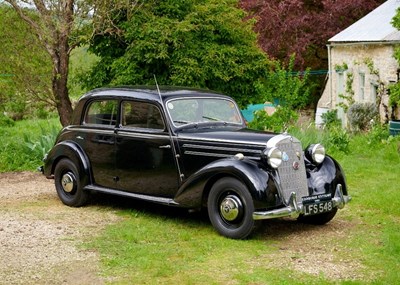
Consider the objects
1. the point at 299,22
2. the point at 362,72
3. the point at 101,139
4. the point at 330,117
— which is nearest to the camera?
the point at 101,139

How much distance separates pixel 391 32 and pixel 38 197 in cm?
1402

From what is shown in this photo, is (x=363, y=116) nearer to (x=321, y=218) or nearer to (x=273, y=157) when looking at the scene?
(x=321, y=218)

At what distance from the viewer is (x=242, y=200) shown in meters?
8.30

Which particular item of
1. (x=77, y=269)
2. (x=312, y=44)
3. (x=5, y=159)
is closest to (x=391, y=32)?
(x=312, y=44)

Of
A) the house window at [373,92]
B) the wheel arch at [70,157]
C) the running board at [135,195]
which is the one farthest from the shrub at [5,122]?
the house window at [373,92]

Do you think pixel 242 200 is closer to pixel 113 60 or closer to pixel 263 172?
pixel 263 172

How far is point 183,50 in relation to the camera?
14711mm

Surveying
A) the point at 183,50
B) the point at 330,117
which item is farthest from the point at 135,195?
the point at 330,117

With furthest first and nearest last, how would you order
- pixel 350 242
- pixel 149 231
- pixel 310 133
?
pixel 310 133 → pixel 149 231 → pixel 350 242

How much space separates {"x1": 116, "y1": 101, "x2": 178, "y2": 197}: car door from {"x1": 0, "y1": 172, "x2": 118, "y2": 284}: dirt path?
0.64 meters

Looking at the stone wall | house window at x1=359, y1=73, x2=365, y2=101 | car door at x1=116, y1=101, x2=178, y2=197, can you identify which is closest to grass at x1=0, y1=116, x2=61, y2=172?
car door at x1=116, y1=101, x2=178, y2=197

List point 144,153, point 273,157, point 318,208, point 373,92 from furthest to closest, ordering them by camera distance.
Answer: point 373,92, point 144,153, point 318,208, point 273,157

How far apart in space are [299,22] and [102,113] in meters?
18.6

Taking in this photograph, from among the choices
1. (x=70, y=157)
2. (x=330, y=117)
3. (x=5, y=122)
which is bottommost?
(x=330, y=117)
